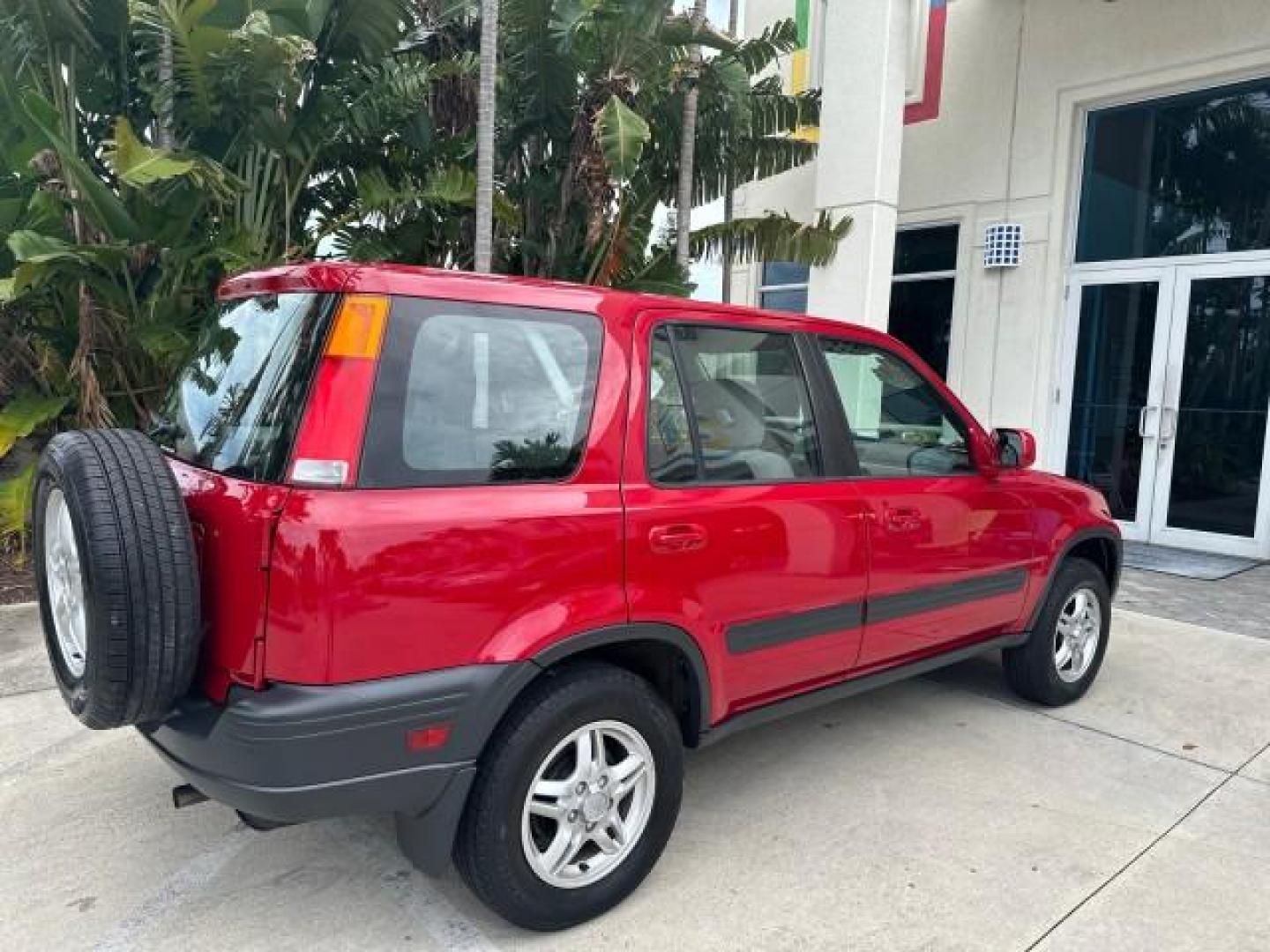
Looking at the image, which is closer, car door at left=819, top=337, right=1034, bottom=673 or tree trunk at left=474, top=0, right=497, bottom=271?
car door at left=819, top=337, right=1034, bottom=673

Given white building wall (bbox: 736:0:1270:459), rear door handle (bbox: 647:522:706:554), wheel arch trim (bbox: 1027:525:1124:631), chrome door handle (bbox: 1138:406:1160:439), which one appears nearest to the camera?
rear door handle (bbox: 647:522:706:554)

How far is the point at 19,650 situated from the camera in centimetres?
496

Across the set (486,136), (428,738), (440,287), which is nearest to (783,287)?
(486,136)

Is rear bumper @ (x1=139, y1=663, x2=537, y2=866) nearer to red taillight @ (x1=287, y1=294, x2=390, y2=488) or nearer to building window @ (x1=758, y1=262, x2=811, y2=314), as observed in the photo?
red taillight @ (x1=287, y1=294, x2=390, y2=488)

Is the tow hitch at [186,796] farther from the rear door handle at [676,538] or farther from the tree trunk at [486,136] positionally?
the tree trunk at [486,136]

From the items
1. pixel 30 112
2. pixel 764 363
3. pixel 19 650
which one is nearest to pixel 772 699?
pixel 764 363

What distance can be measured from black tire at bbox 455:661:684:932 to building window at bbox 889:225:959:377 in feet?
26.4

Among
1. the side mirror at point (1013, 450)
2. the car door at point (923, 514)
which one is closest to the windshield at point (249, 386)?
the car door at point (923, 514)

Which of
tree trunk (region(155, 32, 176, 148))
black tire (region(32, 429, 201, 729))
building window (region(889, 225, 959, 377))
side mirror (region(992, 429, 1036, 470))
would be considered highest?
tree trunk (region(155, 32, 176, 148))

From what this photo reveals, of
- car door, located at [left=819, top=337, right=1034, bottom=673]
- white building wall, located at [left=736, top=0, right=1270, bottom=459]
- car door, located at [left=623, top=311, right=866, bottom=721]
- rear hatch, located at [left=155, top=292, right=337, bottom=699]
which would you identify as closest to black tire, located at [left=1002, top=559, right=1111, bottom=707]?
car door, located at [left=819, top=337, right=1034, bottom=673]

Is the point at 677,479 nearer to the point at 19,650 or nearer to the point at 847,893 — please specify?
the point at 847,893

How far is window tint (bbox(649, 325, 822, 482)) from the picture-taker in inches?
111

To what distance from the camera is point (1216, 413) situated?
312 inches

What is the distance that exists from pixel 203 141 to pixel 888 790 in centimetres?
656
